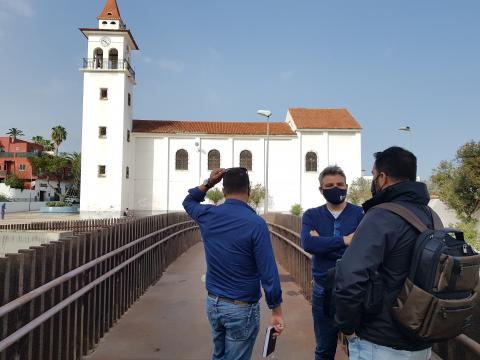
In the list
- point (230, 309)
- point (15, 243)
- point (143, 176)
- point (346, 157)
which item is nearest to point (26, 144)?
point (143, 176)

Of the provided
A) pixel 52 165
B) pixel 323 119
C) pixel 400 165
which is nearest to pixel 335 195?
pixel 400 165

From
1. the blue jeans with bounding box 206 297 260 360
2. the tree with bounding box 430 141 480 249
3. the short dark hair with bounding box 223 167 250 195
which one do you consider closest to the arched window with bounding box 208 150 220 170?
the tree with bounding box 430 141 480 249

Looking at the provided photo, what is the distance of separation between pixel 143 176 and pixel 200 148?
6.39 m

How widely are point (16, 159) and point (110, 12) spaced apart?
128 feet

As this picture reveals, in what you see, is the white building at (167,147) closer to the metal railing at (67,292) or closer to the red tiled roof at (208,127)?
the red tiled roof at (208,127)

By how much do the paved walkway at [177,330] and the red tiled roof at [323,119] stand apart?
1388 inches

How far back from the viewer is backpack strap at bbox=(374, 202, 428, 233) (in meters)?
1.94

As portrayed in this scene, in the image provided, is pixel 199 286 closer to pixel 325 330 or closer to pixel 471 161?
pixel 325 330

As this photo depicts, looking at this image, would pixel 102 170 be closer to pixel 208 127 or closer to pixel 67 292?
pixel 208 127

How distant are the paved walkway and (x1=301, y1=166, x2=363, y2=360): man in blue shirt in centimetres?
89

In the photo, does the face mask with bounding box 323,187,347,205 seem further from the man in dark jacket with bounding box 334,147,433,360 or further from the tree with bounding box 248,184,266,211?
the tree with bounding box 248,184,266,211

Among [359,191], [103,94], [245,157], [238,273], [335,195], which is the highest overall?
[103,94]

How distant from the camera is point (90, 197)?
3656 cm

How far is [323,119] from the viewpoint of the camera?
43.1 meters
